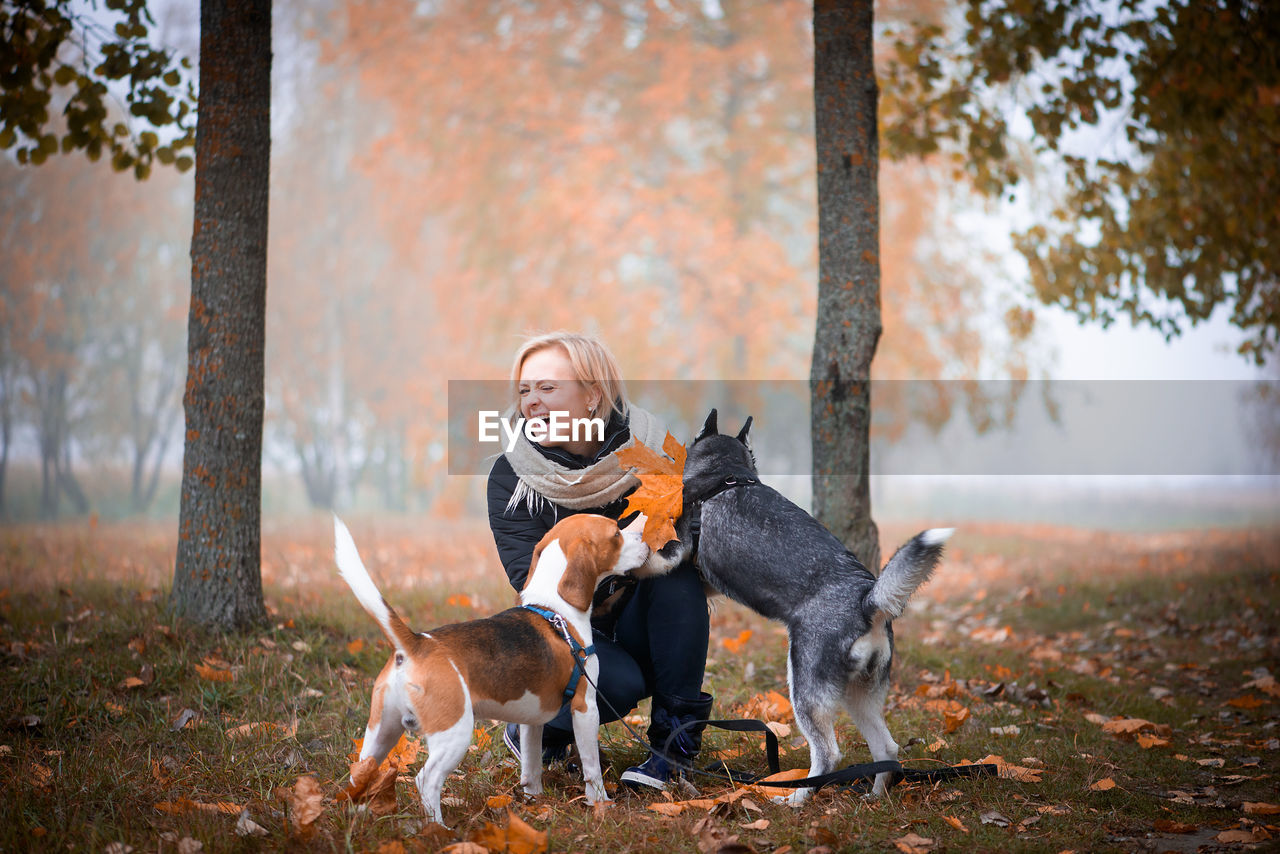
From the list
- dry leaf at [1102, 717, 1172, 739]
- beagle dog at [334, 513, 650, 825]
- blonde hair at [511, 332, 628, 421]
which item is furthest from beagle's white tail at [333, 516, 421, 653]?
dry leaf at [1102, 717, 1172, 739]

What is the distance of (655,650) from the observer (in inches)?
138

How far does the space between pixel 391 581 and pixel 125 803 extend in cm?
429

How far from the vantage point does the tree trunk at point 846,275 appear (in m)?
5.07

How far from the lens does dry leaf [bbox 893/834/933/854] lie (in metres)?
2.67

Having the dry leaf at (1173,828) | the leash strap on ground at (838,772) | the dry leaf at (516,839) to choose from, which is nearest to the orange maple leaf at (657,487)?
the leash strap on ground at (838,772)

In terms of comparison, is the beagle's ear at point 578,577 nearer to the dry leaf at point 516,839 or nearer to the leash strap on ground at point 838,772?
the leash strap on ground at point 838,772

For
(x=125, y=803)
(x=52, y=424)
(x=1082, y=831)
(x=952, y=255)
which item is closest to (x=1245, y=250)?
(x=952, y=255)

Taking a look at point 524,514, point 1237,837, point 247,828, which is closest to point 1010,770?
point 1237,837

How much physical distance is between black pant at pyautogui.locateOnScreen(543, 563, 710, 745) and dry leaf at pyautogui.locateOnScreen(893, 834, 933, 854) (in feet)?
3.31

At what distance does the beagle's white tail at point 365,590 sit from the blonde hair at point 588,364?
4.58 feet

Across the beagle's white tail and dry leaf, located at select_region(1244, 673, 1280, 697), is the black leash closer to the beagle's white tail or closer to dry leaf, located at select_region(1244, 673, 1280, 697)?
the beagle's white tail

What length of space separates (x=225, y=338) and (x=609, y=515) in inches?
103

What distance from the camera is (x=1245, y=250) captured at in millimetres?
8391

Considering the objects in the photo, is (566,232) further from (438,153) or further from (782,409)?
(782,409)
